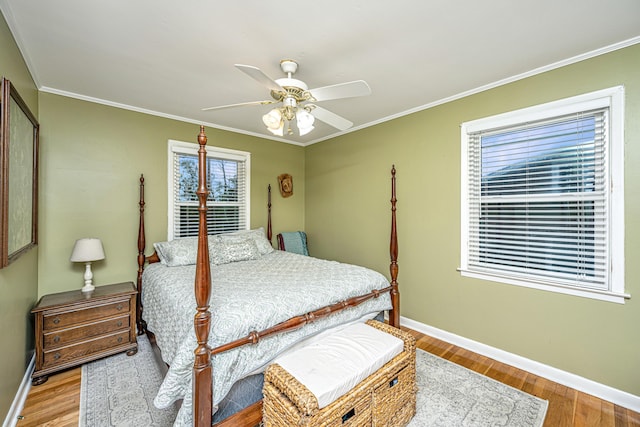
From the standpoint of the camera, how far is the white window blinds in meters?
2.11

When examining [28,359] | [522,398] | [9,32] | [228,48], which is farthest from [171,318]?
[522,398]

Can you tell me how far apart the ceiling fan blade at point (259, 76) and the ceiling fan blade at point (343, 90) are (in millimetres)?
249

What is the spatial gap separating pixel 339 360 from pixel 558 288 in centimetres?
194

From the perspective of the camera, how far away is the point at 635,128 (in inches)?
75.9

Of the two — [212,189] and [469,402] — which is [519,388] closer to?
[469,402]

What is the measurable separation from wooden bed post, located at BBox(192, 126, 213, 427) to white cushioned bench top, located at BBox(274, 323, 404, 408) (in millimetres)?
400

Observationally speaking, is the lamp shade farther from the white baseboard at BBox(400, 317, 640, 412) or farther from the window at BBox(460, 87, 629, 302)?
the window at BBox(460, 87, 629, 302)

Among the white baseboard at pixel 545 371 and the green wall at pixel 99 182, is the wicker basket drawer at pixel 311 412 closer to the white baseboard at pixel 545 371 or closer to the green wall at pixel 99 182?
the white baseboard at pixel 545 371

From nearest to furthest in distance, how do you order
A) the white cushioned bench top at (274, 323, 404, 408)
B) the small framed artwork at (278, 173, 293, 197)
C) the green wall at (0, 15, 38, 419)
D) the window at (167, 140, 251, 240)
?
the white cushioned bench top at (274, 323, 404, 408) < the green wall at (0, 15, 38, 419) < the window at (167, 140, 251, 240) < the small framed artwork at (278, 173, 293, 197)

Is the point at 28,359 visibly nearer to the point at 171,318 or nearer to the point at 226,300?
the point at 171,318

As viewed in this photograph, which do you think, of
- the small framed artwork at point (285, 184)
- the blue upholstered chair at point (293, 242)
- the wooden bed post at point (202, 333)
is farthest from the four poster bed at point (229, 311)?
the small framed artwork at point (285, 184)

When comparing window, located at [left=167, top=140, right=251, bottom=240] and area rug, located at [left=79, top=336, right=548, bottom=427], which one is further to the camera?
window, located at [left=167, top=140, right=251, bottom=240]

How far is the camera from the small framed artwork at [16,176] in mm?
1549

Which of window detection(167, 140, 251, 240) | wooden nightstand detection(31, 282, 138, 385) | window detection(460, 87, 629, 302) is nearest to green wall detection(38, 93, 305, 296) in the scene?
window detection(167, 140, 251, 240)
